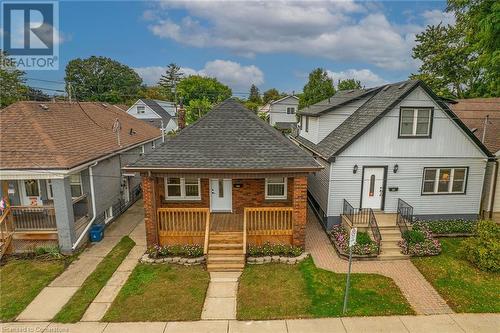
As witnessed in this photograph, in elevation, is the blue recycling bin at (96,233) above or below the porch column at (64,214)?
below

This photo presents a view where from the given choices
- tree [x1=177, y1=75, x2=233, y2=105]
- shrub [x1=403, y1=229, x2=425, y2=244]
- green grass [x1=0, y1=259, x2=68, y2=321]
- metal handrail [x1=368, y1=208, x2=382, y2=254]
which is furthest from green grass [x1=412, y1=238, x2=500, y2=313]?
tree [x1=177, y1=75, x2=233, y2=105]

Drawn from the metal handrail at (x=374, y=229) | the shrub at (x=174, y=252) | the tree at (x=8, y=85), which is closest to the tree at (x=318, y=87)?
the metal handrail at (x=374, y=229)

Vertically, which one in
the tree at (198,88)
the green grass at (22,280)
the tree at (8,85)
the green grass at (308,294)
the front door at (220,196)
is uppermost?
the tree at (198,88)

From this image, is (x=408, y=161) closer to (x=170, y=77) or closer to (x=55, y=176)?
(x=55, y=176)

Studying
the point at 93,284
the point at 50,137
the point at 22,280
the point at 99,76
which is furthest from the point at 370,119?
the point at 99,76

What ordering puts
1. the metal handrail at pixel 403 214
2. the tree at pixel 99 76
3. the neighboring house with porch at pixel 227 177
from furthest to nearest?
the tree at pixel 99 76 < the metal handrail at pixel 403 214 < the neighboring house with porch at pixel 227 177

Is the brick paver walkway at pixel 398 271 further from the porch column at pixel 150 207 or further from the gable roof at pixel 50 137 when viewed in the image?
the gable roof at pixel 50 137
